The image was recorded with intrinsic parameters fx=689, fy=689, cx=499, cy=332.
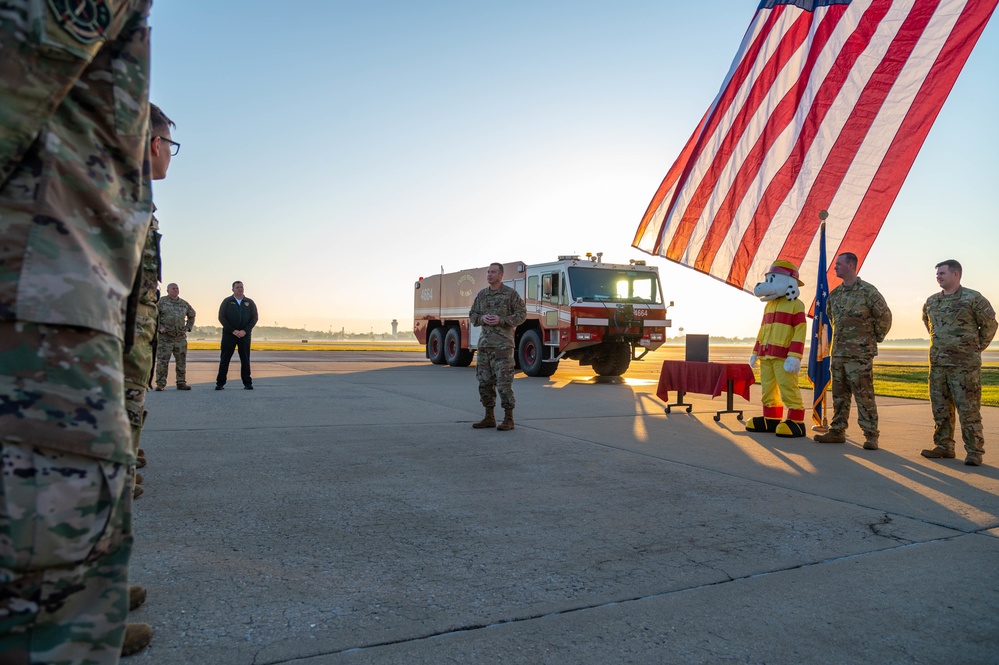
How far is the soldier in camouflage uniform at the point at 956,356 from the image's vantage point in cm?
589

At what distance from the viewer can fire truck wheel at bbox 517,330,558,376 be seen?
50.4 feet

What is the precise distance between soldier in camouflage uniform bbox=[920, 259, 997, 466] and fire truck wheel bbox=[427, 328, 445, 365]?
1561 cm

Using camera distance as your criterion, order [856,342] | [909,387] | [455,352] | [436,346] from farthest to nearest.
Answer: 1. [436,346]
2. [455,352]
3. [909,387]
4. [856,342]

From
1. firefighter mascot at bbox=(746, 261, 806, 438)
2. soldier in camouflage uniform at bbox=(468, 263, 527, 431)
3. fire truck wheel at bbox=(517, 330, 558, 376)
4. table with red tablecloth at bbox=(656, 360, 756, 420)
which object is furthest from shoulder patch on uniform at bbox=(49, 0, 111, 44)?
fire truck wheel at bbox=(517, 330, 558, 376)

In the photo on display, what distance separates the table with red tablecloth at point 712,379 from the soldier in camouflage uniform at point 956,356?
2353 millimetres

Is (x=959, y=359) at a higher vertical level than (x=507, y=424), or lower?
higher

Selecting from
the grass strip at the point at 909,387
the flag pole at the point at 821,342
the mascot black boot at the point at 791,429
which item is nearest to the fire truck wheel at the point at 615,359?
the grass strip at the point at 909,387

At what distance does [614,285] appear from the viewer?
15.2 meters

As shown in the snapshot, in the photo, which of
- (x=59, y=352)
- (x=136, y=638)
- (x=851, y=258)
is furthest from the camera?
(x=851, y=258)

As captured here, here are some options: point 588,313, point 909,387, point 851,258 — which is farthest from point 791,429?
point 909,387

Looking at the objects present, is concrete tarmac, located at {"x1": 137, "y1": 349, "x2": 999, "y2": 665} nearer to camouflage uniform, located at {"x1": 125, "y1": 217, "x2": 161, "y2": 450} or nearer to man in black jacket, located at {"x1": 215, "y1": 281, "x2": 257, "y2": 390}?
camouflage uniform, located at {"x1": 125, "y1": 217, "x2": 161, "y2": 450}

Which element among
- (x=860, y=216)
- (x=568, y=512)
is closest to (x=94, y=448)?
(x=568, y=512)

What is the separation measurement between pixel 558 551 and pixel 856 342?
4866 mm

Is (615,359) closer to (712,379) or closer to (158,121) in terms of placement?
(712,379)
